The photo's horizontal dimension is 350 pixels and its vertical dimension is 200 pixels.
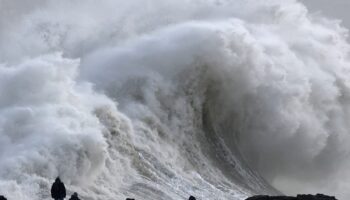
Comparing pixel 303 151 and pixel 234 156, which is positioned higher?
pixel 303 151

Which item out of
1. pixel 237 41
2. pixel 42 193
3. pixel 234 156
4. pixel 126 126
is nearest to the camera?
pixel 42 193

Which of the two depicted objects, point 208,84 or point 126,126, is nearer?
point 126,126

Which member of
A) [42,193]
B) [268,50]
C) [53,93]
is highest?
[268,50]

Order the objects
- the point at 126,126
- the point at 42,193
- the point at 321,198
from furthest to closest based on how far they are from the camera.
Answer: the point at 126,126 < the point at 42,193 < the point at 321,198

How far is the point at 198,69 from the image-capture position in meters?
49.8

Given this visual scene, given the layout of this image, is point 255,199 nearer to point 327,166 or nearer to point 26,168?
point 26,168

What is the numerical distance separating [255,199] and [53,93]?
405 inches

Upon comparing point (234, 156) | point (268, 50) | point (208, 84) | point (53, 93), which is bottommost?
point (53, 93)

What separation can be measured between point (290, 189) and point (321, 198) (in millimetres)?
17645

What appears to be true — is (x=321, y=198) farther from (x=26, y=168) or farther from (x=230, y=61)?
(x=230, y=61)

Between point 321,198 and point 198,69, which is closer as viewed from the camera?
point 321,198

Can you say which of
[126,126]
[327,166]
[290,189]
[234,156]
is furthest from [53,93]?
[327,166]

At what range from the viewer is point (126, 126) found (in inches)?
1725

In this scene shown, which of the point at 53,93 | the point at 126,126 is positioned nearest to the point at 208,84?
the point at 126,126
